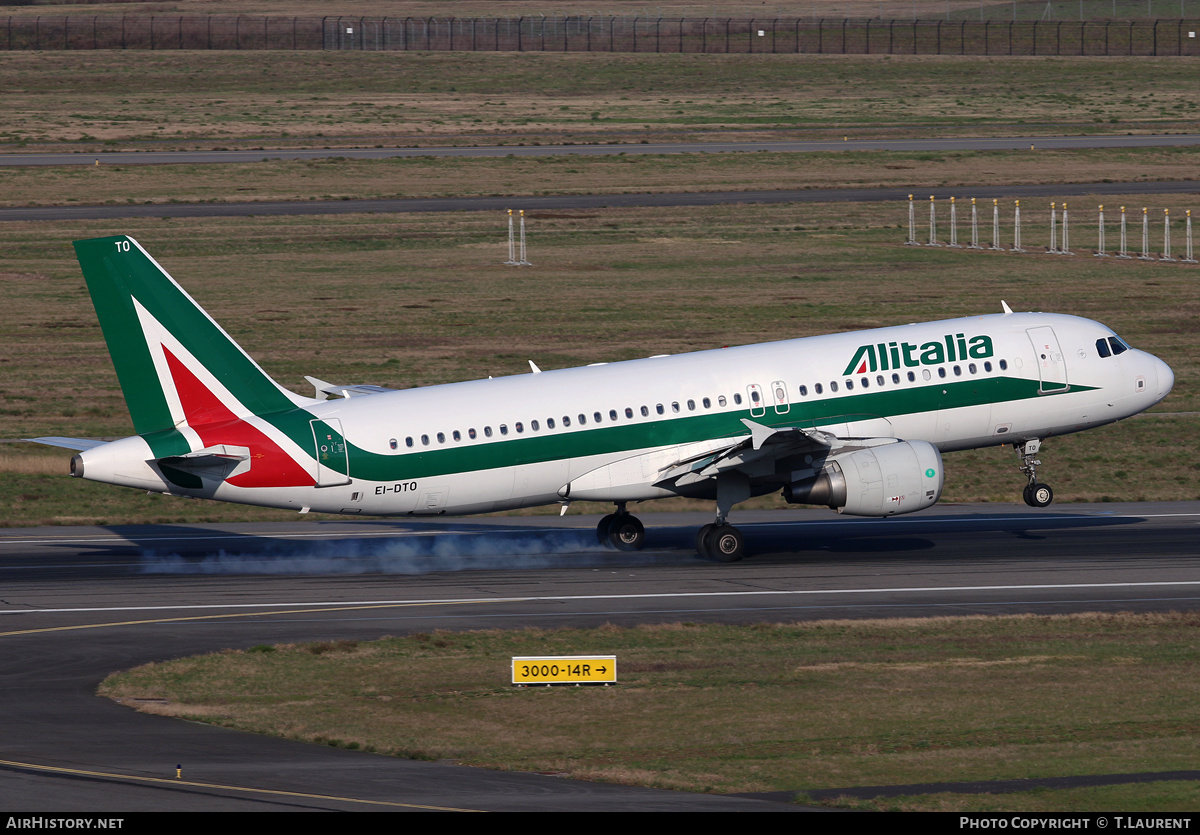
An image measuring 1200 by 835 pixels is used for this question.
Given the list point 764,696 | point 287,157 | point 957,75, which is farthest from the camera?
point 957,75

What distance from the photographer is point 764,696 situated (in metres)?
27.6

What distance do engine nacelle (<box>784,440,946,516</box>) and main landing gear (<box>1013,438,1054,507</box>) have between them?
4.89m

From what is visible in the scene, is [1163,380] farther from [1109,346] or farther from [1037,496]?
[1037,496]

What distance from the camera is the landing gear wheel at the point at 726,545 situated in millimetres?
39844

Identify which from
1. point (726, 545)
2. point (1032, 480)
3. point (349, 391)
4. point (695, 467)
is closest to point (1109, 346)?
point (1032, 480)

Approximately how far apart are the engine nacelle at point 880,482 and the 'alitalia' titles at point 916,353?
2.88 meters

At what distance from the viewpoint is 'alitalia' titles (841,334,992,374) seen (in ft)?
132

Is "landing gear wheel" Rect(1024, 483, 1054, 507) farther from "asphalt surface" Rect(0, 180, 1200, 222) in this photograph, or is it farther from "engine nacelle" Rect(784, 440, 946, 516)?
"asphalt surface" Rect(0, 180, 1200, 222)

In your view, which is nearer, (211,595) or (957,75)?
(211,595)

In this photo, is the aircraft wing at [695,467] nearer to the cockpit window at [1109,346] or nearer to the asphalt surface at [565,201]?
the cockpit window at [1109,346]

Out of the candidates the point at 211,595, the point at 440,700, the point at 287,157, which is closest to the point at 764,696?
the point at 440,700
